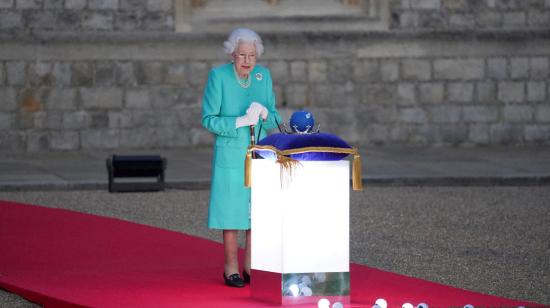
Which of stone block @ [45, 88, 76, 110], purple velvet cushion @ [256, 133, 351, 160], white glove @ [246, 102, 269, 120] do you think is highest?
white glove @ [246, 102, 269, 120]

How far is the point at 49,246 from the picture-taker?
8.54m

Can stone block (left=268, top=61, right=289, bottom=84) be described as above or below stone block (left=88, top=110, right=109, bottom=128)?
above

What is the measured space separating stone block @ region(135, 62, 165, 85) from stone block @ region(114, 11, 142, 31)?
46cm

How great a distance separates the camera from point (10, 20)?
1633 cm

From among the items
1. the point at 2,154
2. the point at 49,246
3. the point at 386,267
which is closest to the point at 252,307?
the point at 386,267

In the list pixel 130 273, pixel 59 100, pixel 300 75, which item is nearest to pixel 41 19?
pixel 59 100

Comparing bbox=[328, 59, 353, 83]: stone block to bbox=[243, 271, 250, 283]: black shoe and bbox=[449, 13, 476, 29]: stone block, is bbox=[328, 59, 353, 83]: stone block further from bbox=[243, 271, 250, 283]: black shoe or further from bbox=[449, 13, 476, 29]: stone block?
bbox=[243, 271, 250, 283]: black shoe

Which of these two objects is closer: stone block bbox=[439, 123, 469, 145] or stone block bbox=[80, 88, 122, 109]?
stone block bbox=[80, 88, 122, 109]

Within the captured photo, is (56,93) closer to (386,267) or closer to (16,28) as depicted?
(16,28)

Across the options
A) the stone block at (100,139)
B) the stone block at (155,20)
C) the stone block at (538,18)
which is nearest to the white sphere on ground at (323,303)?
the stone block at (100,139)

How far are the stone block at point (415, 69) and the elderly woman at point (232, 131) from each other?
394 inches

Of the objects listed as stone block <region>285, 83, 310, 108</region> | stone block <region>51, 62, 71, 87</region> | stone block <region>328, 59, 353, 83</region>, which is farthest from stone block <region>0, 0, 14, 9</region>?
stone block <region>328, 59, 353, 83</region>

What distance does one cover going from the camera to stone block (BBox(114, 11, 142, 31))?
16531 millimetres

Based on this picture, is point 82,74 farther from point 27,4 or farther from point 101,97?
point 27,4
